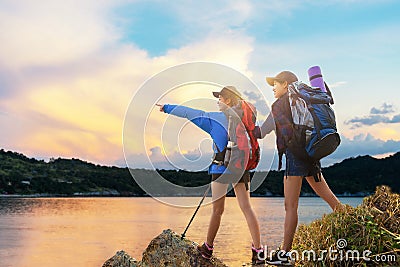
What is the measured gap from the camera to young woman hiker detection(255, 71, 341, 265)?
7660mm

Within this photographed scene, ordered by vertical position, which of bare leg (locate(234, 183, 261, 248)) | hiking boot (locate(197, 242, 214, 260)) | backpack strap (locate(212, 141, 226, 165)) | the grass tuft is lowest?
hiking boot (locate(197, 242, 214, 260))

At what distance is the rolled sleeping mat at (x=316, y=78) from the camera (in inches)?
319

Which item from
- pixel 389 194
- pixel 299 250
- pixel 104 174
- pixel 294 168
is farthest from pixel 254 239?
pixel 104 174

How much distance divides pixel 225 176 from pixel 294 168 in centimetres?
90

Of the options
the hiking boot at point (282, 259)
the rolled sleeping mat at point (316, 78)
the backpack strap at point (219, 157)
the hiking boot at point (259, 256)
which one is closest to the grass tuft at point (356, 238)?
the hiking boot at point (282, 259)

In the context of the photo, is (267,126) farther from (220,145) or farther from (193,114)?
(193,114)

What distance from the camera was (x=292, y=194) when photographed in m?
7.66

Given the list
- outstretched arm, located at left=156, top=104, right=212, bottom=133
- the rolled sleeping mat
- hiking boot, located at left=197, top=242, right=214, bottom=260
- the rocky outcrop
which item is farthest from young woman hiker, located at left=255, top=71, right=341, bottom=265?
the rocky outcrop

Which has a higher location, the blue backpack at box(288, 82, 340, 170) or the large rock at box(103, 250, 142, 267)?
the blue backpack at box(288, 82, 340, 170)

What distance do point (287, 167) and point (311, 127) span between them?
0.58m

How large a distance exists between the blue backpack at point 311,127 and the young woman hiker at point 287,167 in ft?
0.26

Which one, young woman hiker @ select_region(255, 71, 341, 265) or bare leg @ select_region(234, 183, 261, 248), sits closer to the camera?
young woman hiker @ select_region(255, 71, 341, 265)

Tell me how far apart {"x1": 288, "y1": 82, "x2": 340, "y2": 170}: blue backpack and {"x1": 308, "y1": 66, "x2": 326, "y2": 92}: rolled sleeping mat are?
33cm

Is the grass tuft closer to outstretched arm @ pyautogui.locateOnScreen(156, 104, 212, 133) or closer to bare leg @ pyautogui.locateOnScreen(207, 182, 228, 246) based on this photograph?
bare leg @ pyautogui.locateOnScreen(207, 182, 228, 246)
